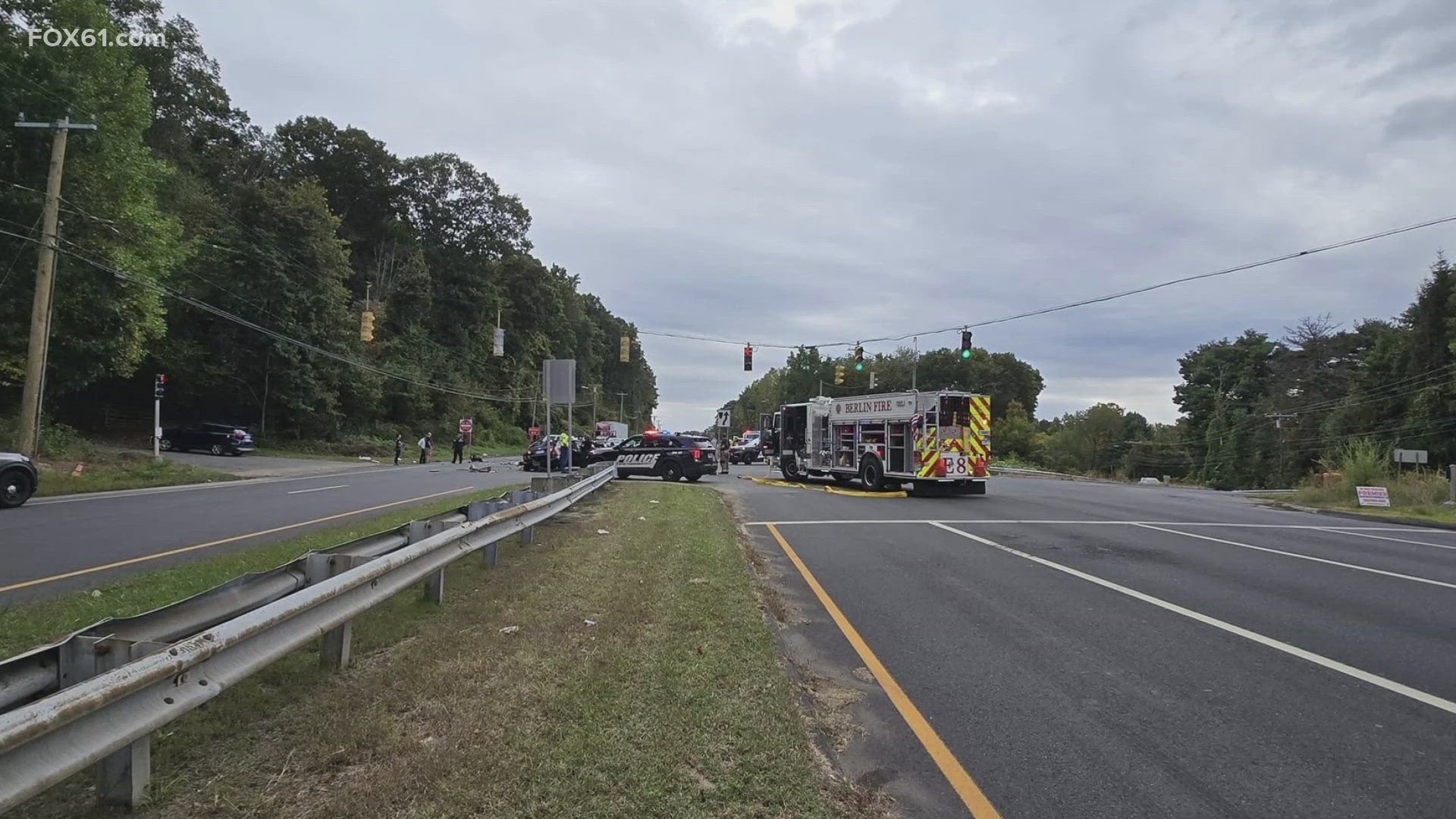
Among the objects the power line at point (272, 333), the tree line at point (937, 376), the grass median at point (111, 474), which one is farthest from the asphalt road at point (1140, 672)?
the tree line at point (937, 376)

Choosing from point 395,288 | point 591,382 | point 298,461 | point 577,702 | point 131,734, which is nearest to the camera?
point 131,734

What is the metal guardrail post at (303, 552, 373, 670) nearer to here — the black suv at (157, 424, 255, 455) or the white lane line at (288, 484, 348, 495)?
the white lane line at (288, 484, 348, 495)

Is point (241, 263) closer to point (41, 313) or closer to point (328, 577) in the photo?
point (41, 313)

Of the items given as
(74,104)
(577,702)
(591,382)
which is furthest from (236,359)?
(591,382)

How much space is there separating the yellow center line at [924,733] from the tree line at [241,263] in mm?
27893

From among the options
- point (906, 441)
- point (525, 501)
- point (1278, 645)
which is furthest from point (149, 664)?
point (906, 441)

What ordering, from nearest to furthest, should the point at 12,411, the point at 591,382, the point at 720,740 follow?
the point at 720,740
the point at 12,411
the point at 591,382

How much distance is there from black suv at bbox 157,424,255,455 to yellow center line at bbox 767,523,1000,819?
126 feet

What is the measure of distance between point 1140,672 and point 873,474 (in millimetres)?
16299

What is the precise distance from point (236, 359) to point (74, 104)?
64.1 feet

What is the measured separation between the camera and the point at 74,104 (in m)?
23.9

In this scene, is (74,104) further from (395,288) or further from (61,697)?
(395,288)

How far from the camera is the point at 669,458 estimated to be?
24.8 meters

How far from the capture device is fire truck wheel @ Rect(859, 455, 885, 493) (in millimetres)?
21266
